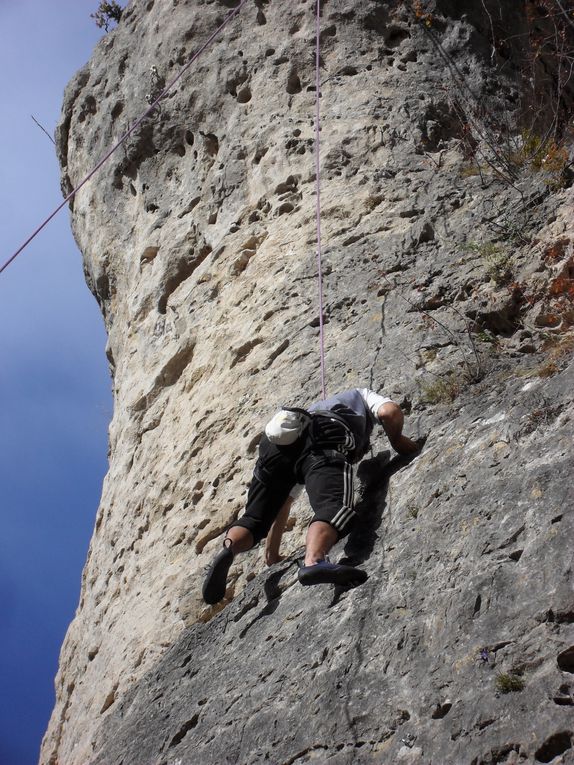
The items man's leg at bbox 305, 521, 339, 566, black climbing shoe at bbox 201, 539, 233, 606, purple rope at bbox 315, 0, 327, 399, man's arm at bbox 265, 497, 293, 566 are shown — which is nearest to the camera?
man's leg at bbox 305, 521, 339, 566

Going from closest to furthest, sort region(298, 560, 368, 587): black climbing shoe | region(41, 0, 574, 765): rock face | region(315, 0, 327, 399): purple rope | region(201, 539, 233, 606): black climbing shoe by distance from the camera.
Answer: region(41, 0, 574, 765): rock face < region(298, 560, 368, 587): black climbing shoe < region(201, 539, 233, 606): black climbing shoe < region(315, 0, 327, 399): purple rope

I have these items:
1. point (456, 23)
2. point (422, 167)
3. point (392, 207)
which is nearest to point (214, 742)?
point (392, 207)

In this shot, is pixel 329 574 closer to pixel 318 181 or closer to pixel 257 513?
pixel 257 513

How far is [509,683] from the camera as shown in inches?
108

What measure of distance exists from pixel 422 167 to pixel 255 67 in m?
2.22

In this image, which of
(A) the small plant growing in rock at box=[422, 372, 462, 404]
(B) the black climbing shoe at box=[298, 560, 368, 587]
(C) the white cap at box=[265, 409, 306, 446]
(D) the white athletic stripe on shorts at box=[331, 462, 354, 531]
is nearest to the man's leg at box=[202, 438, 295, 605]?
(C) the white cap at box=[265, 409, 306, 446]

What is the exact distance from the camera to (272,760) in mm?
3221

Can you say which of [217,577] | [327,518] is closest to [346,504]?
[327,518]

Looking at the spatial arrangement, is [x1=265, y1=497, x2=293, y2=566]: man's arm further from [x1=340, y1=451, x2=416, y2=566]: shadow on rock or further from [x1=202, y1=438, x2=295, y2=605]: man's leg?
[x1=340, y1=451, x2=416, y2=566]: shadow on rock

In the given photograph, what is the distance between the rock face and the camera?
10.3 ft

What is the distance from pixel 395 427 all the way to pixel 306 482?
0.53 metres

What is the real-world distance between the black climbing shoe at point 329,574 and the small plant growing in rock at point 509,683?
1.02 meters

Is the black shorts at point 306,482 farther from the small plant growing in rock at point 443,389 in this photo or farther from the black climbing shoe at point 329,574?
the small plant growing in rock at point 443,389

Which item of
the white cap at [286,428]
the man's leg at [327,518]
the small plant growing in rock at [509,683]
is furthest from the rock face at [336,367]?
the white cap at [286,428]
